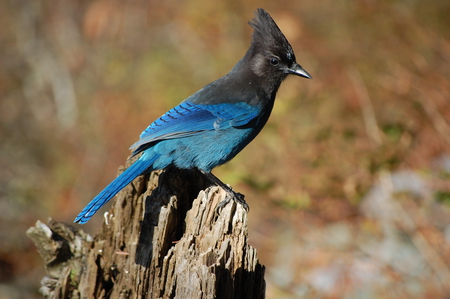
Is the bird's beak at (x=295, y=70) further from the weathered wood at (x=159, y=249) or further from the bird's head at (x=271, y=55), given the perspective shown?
the weathered wood at (x=159, y=249)

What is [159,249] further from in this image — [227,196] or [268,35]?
[268,35]

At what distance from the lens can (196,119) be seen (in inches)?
140

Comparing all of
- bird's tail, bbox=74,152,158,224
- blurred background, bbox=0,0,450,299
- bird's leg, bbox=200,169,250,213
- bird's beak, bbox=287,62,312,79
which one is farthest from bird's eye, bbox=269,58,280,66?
bird's tail, bbox=74,152,158,224

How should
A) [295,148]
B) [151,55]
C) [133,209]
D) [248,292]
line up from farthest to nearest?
[151,55], [295,148], [133,209], [248,292]

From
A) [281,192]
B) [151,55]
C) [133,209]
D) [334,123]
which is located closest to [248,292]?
[133,209]

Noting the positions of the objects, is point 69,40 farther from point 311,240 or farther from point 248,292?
point 248,292

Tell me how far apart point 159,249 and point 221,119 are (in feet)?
3.64

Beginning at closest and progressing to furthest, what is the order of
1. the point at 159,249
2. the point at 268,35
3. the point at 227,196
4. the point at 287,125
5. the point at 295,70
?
the point at 159,249 < the point at 227,196 < the point at 268,35 < the point at 295,70 < the point at 287,125

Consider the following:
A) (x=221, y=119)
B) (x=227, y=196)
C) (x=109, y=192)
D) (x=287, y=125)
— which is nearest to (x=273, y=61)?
(x=221, y=119)

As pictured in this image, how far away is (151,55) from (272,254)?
155 inches

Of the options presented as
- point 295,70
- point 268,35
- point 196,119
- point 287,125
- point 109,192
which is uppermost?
point 287,125

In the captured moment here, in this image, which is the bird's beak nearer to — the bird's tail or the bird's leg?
the bird's leg

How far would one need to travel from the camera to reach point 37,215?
6.73m

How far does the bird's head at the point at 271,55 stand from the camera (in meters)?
3.77
